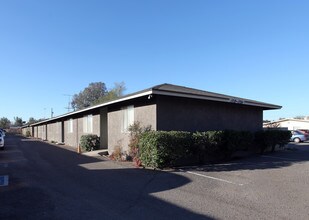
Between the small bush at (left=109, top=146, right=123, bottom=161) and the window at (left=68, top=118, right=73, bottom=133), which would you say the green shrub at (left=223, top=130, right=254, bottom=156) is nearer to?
the small bush at (left=109, top=146, right=123, bottom=161)

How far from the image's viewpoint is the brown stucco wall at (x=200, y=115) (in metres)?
14.3

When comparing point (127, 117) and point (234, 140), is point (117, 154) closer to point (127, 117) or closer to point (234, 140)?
point (127, 117)

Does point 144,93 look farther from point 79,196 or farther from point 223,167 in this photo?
point 79,196

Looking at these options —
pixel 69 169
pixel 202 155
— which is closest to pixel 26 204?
pixel 69 169

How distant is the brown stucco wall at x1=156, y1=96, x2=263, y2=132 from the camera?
14.3 m

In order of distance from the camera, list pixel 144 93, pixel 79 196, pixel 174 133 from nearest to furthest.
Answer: pixel 79 196 → pixel 174 133 → pixel 144 93

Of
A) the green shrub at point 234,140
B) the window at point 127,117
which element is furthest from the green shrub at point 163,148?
the window at point 127,117

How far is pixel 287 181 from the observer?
985cm

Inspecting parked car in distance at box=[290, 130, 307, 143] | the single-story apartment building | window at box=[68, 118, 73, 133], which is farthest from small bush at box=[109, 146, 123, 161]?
the single-story apartment building

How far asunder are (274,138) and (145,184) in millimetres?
12401

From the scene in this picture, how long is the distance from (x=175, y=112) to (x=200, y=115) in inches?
72.0

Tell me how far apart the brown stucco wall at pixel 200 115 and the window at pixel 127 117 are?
2427mm

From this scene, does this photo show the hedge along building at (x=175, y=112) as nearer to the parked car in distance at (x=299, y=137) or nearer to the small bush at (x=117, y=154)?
the small bush at (x=117, y=154)

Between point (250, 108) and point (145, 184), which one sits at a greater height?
point (250, 108)
